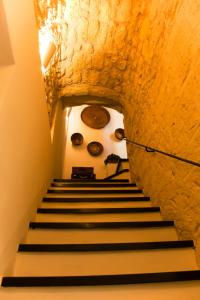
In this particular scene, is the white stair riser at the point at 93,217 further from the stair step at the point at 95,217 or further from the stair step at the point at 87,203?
the stair step at the point at 87,203

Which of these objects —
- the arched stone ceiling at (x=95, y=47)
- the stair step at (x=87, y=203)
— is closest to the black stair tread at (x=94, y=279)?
the stair step at (x=87, y=203)

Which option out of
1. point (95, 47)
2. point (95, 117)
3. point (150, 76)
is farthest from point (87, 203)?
point (95, 117)

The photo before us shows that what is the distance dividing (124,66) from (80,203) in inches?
83.7

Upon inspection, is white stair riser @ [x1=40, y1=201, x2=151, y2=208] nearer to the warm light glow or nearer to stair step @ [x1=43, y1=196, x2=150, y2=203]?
stair step @ [x1=43, y1=196, x2=150, y2=203]

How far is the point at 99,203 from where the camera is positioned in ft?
7.48

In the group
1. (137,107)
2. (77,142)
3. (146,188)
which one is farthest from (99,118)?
(146,188)

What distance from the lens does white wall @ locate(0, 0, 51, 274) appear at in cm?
116

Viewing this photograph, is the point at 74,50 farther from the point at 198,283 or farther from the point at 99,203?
the point at 198,283

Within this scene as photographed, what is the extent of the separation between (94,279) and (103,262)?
0.25 m

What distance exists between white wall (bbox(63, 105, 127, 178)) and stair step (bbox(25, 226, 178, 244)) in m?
4.23

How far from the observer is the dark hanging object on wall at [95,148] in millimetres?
6273

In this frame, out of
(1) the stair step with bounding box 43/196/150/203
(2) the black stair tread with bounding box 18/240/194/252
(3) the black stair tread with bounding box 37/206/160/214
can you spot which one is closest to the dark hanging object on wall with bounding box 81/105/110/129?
(1) the stair step with bounding box 43/196/150/203

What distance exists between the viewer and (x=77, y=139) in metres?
6.28

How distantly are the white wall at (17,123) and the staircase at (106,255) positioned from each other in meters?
0.17
